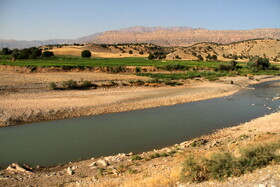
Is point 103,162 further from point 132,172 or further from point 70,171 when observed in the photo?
point 132,172

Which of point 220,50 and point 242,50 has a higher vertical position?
point 220,50

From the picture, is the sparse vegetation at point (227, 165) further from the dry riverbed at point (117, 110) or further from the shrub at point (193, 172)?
the dry riverbed at point (117, 110)

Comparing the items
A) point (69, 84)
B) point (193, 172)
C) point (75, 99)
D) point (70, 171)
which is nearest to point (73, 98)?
point (75, 99)

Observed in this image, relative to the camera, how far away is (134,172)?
10305 mm

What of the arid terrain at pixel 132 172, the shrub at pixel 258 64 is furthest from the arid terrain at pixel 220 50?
the arid terrain at pixel 132 172

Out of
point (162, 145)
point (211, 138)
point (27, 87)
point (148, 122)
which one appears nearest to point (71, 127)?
point (148, 122)

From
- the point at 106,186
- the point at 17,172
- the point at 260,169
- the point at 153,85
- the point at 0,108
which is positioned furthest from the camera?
the point at 153,85

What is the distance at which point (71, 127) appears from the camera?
18.8 m

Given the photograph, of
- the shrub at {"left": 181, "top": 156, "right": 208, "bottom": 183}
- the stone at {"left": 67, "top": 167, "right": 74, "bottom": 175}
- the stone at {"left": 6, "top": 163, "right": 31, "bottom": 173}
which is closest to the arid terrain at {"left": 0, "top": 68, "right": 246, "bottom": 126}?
the stone at {"left": 6, "top": 163, "right": 31, "bottom": 173}

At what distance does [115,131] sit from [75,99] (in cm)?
925

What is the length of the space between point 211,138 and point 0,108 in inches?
633

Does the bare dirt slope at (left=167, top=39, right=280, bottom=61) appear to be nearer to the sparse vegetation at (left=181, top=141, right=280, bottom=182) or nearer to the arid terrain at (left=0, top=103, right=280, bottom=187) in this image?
the arid terrain at (left=0, top=103, right=280, bottom=187)

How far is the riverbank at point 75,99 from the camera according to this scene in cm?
2119

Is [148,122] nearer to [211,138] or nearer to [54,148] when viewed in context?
[211,138]
